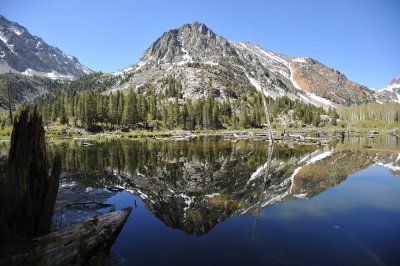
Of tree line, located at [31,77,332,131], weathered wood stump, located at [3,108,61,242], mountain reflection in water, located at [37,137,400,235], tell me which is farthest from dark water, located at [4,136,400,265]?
tree line, located at [31,77,332,131]

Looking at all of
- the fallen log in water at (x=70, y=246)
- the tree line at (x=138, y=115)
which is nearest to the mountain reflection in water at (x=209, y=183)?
the fallen log in water at (x=70, y=246)

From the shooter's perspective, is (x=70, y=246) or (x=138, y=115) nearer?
(x=70, y=246)

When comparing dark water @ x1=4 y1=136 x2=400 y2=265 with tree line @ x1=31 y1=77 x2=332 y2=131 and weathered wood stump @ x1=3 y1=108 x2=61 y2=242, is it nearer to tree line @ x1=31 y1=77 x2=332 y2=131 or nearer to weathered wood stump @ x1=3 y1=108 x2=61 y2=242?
weathered wood stump @ x1=3 y1=108 x2=61 y2=242

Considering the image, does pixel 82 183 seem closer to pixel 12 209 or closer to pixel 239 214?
pixel 239 214

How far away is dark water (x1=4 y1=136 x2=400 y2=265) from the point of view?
11586mm

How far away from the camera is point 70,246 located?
366 inches

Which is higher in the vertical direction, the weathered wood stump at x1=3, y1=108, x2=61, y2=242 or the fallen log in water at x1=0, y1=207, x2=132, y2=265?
the weathered wood stump at x1=3, y1=108, x2=61, y2=242

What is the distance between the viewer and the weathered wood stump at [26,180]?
9852 millimetres

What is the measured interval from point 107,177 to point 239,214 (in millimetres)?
15376

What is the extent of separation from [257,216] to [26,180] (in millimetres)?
10828

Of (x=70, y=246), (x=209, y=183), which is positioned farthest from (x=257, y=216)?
(x=70, y=246)

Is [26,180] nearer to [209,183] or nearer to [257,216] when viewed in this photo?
[257,216]

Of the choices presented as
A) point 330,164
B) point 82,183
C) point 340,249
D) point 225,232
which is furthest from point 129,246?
point 330,164

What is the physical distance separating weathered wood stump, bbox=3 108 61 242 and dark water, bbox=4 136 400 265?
10.7 ft
